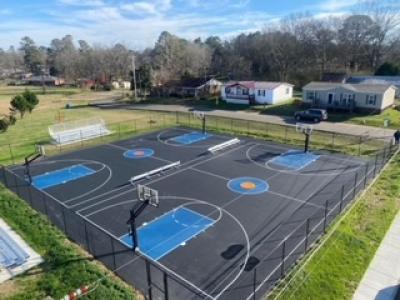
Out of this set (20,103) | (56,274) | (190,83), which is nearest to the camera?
(56,274)

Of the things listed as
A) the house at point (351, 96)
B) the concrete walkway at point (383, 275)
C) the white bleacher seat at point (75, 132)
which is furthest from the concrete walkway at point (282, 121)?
the concrete walkway at point (383, 275)

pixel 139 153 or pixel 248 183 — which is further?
pixel 139 153

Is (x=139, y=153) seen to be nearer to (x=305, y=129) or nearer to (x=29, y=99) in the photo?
(x=305, y=129)

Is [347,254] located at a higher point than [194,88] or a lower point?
lower

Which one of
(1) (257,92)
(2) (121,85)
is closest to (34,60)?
(2) (121,85)

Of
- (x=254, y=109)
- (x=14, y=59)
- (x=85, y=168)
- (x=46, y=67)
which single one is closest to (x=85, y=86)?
(x=46, y=67)

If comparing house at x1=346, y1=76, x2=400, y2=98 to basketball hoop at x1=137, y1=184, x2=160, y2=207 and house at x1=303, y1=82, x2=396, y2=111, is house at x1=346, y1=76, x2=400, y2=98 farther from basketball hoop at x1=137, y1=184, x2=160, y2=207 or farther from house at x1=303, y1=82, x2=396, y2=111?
basketball hoop at x1=137, y1=184, x2=160, y2=207

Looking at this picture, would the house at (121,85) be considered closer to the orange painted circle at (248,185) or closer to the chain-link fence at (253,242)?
the chain-link fence at (253,242)
